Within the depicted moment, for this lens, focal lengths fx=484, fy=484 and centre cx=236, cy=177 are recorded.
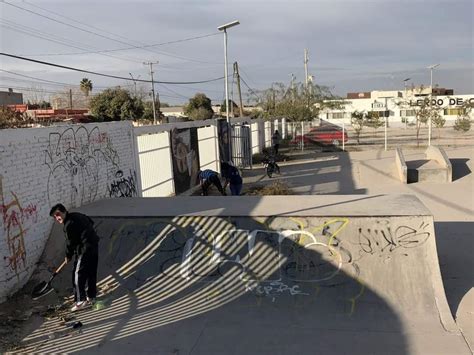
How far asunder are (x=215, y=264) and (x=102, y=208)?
115 inches

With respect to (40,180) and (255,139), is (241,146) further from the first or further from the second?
(40,180)

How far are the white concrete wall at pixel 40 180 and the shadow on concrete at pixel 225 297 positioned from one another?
80cm

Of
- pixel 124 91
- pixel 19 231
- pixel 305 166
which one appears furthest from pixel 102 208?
pixel 124 91

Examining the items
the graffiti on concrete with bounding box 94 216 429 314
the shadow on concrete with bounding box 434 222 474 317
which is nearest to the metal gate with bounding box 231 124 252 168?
the shadow on concrete with bounding box 434 222 474 317

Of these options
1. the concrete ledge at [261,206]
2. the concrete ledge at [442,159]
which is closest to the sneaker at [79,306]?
the concrete ledge at [261,206]

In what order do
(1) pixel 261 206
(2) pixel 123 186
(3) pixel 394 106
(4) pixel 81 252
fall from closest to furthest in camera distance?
(4) pixel 81 252
(1) pixel 261 206
(2) pixel 123 186
(3) pixel 394 106

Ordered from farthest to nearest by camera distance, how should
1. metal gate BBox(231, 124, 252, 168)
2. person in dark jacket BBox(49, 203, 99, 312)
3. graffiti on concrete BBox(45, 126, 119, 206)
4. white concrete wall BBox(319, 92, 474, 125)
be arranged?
1. white concrete wall BBox(319, 92, 474, 125)
2. metal gate BBox(231, 124, 252, 168)
3. graffiti on concrete BBox(45, 126, 119, 206)
4. person in dark jacket BBox(49, 203, 99, 312)

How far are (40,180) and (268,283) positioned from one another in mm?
4053

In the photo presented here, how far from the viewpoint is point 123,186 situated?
442 inches

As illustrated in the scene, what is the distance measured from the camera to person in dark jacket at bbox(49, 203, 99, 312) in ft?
20.6

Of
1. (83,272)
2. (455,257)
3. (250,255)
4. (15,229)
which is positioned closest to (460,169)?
(455,257)

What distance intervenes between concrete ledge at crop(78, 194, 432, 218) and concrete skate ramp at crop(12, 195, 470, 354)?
61mm

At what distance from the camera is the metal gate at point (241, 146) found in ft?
78.0

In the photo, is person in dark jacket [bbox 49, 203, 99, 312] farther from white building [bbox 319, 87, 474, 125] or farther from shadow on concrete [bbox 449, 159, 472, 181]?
white building [bbox 319, 87, 474, 125]
